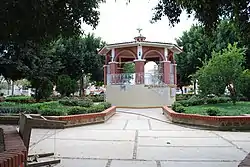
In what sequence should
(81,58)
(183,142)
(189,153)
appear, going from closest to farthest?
(189,153)
(183,142)
(81,58)

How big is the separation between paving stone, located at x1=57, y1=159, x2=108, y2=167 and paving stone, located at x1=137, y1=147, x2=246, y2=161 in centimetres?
88

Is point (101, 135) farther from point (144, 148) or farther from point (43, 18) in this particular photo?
point (43, 18)

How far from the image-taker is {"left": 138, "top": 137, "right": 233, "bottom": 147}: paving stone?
24.0 feet

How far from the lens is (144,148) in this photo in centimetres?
680

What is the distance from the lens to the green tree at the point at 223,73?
48.5ft

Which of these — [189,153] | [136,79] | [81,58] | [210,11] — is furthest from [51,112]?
[81,58]

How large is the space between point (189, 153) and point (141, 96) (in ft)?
49.9

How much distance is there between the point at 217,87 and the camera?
15.4m

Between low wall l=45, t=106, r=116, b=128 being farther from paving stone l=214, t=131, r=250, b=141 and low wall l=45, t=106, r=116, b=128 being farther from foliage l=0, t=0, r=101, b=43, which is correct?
paving stone l=214, t=131, r=250, b=141

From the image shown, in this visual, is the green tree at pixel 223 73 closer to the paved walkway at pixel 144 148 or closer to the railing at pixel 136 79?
the paved walkway at pixel 144 148

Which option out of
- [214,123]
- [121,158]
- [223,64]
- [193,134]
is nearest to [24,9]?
[121,158]

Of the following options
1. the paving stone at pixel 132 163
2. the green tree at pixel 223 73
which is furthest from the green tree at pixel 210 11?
the green tree at pixel 223 73

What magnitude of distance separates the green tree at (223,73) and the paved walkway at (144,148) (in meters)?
6.12

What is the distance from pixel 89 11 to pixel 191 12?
2176 millimetres
